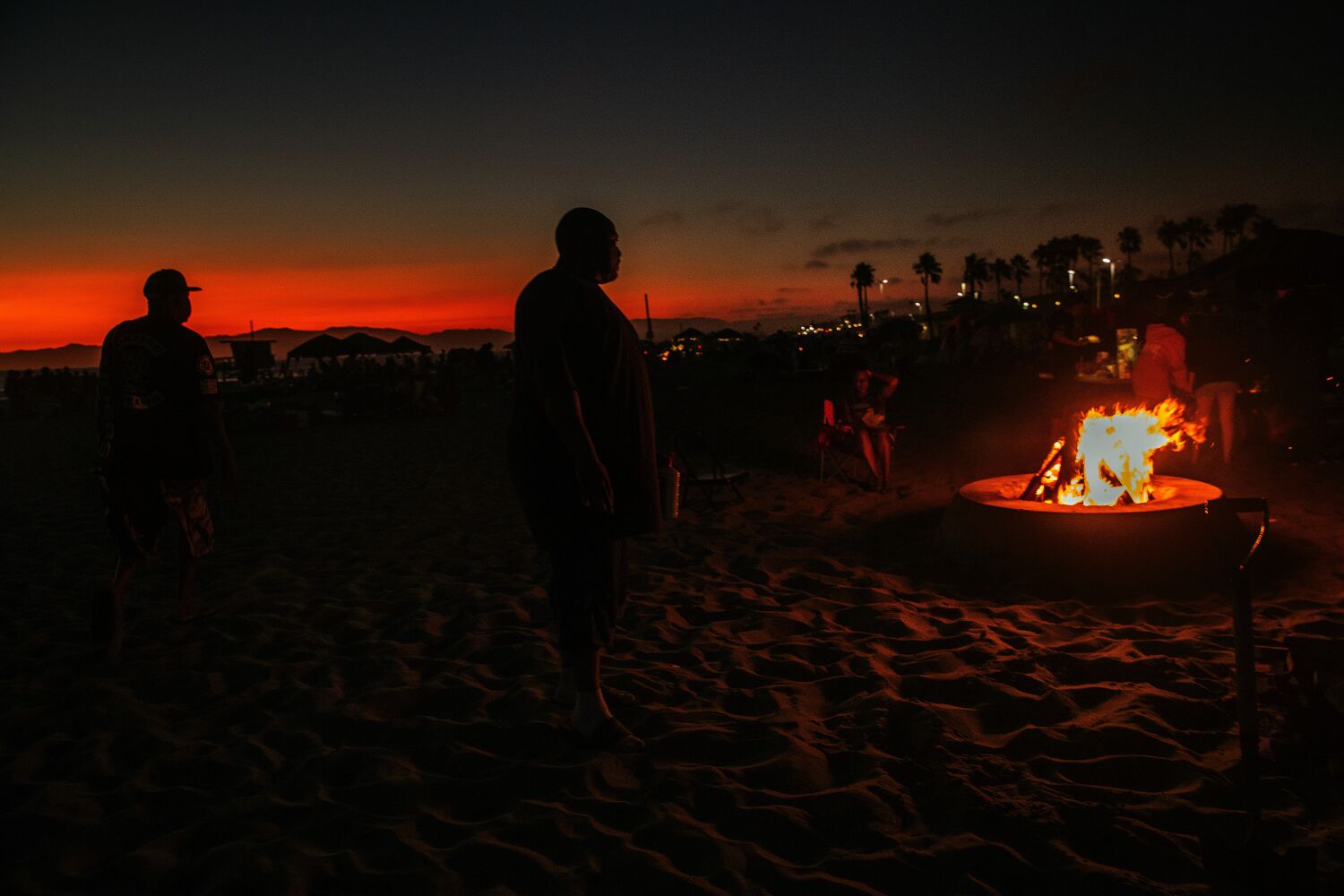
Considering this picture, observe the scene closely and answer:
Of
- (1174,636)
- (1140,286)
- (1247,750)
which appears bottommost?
(1174,636)

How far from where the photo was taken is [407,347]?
34.5m

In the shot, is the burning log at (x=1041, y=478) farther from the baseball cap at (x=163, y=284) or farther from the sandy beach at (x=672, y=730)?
the baseball cap at (x=163, y=284)

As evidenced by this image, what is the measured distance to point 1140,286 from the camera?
16.3 meters

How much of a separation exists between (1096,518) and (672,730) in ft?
10.3

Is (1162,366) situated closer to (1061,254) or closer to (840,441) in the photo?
(840,441)

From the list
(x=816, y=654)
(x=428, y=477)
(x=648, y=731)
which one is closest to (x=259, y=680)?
(x=648, y=731)

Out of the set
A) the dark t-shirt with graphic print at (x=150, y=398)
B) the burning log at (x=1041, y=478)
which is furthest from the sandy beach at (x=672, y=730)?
the dark t-shirt with graphic print at (x=150, y=398)

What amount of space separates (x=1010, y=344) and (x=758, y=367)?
7482 mm

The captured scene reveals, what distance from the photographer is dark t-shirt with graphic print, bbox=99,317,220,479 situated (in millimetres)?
3969

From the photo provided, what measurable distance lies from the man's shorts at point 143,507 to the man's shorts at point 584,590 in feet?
7.80

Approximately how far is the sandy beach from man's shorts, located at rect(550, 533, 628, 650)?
0.46m

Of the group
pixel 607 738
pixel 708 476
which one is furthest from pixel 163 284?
pixel 708 476

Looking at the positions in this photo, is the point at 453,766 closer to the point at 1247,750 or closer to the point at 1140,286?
the point at 1247,750

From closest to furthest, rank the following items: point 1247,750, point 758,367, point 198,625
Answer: point 1247,750
point 198,625
point 758,367
